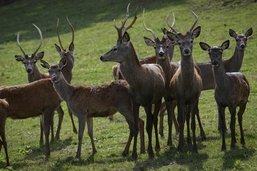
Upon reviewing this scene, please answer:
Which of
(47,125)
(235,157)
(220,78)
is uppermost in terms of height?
(220,78)

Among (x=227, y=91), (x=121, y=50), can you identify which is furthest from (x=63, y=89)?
(x=227, y=91)

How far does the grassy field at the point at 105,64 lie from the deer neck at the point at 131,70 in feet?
5.24

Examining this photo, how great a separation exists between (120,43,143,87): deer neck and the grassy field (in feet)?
5.24

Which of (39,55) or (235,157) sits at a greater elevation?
(39,55)

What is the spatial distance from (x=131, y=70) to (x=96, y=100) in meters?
1.16

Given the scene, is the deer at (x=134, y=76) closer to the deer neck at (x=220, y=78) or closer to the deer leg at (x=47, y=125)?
the deer neck at (x=220, y=78)

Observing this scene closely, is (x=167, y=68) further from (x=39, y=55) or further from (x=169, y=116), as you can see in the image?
(x=39, y=55)

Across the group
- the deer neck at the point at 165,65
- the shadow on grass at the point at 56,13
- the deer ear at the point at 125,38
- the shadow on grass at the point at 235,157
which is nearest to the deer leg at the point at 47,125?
the deer ear at the point at 125,38

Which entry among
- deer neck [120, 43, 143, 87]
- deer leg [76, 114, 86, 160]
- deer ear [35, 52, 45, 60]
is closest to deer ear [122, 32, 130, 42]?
deer neck [120, 43, 143, 87]

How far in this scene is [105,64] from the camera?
23.9 meters

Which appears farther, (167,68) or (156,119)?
(167,68)

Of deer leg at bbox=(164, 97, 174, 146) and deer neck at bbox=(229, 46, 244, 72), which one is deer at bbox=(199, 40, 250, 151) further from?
deer neck at bbox=(229, 46, 244, 72)

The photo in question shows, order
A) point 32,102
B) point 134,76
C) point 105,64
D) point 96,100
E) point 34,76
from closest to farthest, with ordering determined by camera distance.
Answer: point 134,76 → point 96,100 → point 32,102 → point 34,76 → point 105,64

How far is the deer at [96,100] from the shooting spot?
40.9 ft
